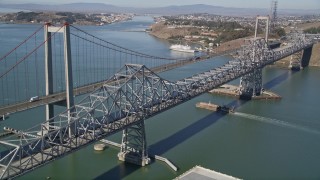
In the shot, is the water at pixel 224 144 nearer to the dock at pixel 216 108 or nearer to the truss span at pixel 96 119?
the dock at pixel 216 108

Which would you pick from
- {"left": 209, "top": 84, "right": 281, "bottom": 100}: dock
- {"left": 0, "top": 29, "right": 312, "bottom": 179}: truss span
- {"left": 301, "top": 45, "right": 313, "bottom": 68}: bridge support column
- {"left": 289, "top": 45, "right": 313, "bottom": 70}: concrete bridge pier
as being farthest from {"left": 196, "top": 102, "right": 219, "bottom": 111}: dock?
{"left": 301, "top": 45, "right": 313, "bottom": 68}: bridge support column

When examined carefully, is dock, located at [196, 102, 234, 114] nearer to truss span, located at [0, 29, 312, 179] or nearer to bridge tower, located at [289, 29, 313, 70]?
truss span, located at [0, 29, 312, 179]

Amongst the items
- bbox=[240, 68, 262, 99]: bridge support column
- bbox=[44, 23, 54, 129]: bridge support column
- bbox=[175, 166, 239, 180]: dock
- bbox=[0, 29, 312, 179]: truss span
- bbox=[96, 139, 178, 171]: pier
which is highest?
bbox=[44, 23, 54, 129]: bridge support column

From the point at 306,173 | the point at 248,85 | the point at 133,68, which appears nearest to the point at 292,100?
the point at 248,85

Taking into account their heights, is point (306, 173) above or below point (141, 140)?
below

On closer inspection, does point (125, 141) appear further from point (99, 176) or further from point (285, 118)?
point (285, 118)
